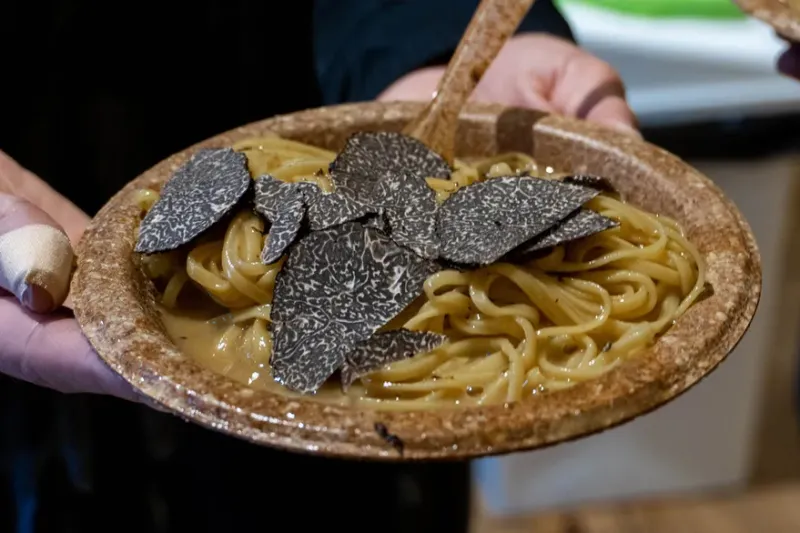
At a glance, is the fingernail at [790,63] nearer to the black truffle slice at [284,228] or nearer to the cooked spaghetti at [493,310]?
the cooked spaghetti at [493,310]

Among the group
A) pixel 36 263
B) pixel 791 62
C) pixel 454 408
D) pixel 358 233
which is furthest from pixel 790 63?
pixel 36 263

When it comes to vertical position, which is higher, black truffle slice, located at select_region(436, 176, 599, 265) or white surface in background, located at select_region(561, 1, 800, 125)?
black truffle slice, located at select_region(436, 176, 599, 265)

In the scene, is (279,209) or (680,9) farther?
(680,9)

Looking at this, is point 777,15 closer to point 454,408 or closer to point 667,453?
point 454,408

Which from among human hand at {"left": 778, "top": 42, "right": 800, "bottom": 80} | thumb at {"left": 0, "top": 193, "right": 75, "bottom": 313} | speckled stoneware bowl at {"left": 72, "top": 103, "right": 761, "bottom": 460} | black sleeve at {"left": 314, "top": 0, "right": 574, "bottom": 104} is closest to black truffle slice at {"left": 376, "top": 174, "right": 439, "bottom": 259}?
speckled stoneware bowl at {"left": 72, "top": 103, "right": 761, "bottom": 460}

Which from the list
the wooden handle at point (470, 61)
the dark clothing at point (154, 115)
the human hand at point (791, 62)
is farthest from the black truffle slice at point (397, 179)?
the human hand at point (791, 62)

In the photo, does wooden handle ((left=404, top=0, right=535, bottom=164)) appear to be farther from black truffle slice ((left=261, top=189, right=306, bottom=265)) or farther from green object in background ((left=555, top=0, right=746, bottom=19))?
green object in background ((left=555, top=0, right=746, bottom=19))

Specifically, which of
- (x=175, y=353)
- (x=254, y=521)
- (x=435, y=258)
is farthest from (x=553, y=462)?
(x=175, y=353)
